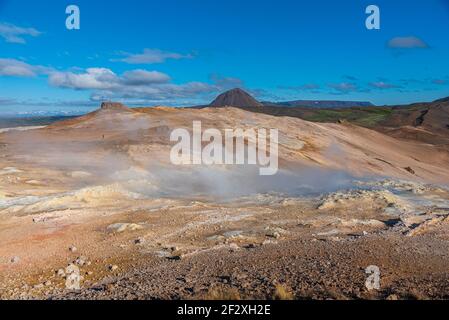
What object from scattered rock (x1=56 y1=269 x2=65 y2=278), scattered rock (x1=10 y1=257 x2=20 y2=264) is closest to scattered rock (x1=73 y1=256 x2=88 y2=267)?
scattered rock (x1=56 y1=269 x2=65 y2=278)

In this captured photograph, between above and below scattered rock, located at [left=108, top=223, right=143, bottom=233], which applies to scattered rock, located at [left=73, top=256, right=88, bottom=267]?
below

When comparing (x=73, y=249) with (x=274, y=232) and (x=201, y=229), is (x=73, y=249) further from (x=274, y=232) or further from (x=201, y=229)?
(x=274, y=232)

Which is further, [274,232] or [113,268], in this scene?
[274,232]

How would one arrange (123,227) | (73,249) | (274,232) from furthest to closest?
(123,227)
(274,232)
(73,249)

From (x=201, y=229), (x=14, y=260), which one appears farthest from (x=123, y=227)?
(x=14, y=260)

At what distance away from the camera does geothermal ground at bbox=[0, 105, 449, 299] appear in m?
9.70

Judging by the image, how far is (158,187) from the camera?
2244 cm

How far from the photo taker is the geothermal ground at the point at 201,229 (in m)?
9.70

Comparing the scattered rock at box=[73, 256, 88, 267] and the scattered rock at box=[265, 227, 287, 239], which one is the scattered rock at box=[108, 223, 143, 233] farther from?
the scattered rock at box=[265, 227, 287, 239]

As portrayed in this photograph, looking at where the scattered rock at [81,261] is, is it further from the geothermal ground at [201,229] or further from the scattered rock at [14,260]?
the scattered rock at [14,260]

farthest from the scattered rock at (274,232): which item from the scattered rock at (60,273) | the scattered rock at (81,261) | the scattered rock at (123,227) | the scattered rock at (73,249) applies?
the scattered rock at (60,273)

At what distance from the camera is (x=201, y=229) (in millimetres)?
14844

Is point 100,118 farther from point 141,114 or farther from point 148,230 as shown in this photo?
point 148,230
